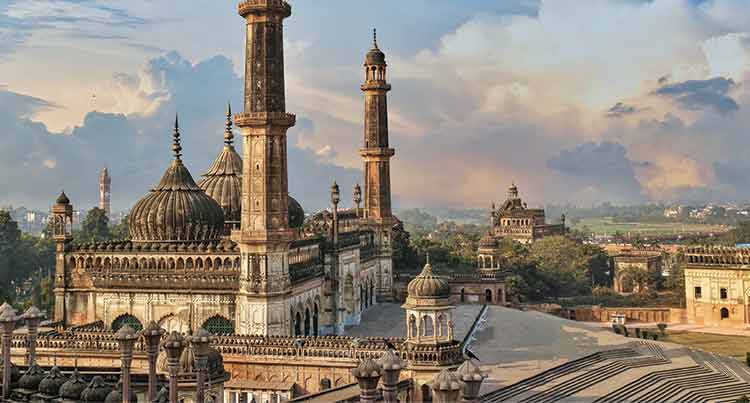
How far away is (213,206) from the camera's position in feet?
105

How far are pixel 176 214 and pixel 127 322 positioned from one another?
4182 millimetres

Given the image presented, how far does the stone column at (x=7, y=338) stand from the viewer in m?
15.3

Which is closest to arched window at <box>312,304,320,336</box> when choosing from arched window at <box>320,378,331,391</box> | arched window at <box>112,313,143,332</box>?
arched window at <box>112,313,143,332</box>

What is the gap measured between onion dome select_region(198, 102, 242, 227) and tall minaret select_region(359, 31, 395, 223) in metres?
8.90

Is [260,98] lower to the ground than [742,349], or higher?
higher

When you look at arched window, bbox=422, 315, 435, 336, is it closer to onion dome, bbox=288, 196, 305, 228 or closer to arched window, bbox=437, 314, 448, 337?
arched window, bbox=437, 314, 448, 337

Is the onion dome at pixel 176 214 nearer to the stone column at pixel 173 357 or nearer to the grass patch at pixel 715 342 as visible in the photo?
the stone column at pixel 173 357

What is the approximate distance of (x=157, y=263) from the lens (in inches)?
1157

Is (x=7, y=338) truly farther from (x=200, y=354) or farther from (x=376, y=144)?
(x=376, y=144)

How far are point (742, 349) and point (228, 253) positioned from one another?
25.1 metres

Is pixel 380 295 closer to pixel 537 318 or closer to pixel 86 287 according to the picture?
pixel 537 318

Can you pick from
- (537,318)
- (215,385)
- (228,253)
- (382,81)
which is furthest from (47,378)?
(382,81)

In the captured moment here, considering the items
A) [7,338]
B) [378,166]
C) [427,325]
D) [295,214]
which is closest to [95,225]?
[378,166]

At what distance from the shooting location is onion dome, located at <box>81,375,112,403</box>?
13.4 meters
